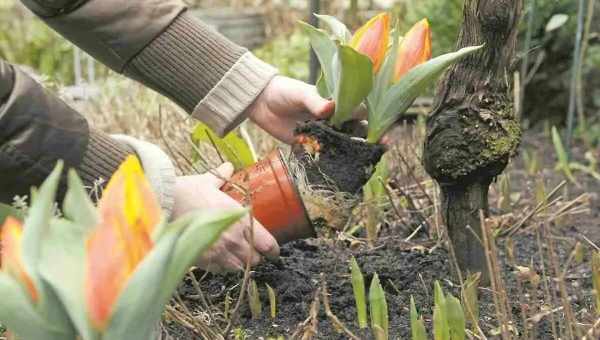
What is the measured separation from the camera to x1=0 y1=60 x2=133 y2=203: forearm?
138 centimetres

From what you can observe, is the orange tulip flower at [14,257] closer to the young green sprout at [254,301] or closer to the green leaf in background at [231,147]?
the young green sprout at [254,301]

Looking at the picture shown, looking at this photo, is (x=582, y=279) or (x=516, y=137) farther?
(x=582, y=279)

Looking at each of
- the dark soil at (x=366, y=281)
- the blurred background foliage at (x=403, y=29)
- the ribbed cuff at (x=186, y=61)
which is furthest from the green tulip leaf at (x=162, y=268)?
the blurred background foliage at (x=403, y=29)

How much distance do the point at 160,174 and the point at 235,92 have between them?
17.2 inches

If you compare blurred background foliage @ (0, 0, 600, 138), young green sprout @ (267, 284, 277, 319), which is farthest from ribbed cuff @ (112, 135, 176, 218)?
blurred background foliage @ (0, 0, 600, 138)

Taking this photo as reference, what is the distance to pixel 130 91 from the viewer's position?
3742 millimetres

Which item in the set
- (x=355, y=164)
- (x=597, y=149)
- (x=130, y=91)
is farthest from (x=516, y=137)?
(x=130, y=91)

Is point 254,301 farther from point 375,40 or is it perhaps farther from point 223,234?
point 375,40

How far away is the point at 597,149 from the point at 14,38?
3370 millimetres

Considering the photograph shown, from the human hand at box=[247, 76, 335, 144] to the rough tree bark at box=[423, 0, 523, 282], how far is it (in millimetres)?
238

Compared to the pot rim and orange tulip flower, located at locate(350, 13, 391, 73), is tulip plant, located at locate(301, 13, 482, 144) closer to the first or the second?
orange tulip flower, located at locate(350, 13, 391, 73)

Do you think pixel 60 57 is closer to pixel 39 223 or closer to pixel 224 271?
pixel 224 271

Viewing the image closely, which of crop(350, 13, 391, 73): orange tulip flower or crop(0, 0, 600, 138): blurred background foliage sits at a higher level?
crop(350, 13, 391, 73): orange tulip flower

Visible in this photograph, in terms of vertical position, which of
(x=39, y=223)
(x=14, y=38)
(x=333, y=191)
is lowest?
(x=14, y=38)
